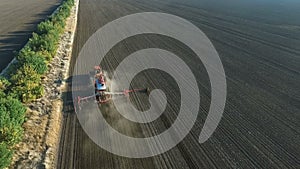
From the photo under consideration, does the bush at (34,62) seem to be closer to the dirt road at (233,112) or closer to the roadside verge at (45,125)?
the roadside verge at (45,125)

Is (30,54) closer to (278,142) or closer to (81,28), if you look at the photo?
(81,28)

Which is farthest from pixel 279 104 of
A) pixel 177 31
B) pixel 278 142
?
pixel 177 31

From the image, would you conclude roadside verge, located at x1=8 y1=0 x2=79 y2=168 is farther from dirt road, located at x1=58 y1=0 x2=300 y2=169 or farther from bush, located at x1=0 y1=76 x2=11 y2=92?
bush, located at x1=0 y1=76 x2=11 y2=92

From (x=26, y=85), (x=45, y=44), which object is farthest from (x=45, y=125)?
(x=45, y=44)

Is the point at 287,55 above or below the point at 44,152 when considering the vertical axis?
above

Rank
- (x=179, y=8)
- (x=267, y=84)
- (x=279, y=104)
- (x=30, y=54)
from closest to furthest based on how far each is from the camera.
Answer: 1. (x=279, y=104)
2. (x=267, y=84)
3. (x=30, y=54)
4. (x=179, y=8)

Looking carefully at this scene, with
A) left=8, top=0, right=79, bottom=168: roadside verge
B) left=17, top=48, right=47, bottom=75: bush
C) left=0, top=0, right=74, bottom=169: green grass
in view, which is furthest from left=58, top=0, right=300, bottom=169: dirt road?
left=17, top=48, right=47, bottom=75: bush

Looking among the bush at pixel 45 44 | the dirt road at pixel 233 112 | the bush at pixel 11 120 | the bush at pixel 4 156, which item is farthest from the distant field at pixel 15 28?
the bush at pixel 4 156
